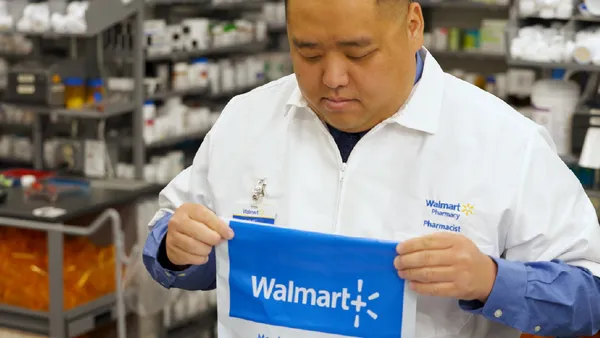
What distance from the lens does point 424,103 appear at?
1.98 meters

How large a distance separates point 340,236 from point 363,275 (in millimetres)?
98

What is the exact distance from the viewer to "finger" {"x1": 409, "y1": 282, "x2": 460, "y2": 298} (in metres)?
1.75

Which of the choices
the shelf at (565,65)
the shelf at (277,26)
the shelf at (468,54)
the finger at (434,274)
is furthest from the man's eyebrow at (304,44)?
the shelf at (277,26)

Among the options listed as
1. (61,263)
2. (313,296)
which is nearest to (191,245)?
(313,296)

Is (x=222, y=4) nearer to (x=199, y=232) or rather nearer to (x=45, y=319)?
(x=45, y=319)

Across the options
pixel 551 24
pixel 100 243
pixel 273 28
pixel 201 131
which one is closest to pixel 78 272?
pixel 100 243

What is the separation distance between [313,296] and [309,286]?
0.9 inches

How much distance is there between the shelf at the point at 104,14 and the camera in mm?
5570

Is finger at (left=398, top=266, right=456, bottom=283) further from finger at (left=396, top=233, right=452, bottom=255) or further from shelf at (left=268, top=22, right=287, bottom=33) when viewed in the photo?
shelf at (left=268, top=22, right=287, bottom=33)

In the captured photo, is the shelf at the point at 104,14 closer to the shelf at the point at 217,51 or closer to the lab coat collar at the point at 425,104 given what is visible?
the shelf at the point at 217,51

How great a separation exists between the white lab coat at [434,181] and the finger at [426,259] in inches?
6.3

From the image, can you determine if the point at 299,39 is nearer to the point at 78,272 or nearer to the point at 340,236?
the point at 340,236

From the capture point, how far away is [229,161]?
2.13 meters

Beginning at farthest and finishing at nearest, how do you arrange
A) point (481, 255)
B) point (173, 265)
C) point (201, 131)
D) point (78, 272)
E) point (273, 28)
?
point (273, 28)
point (201, 131)
point (78, 272)
point (173, 265)
point (481, 255)
